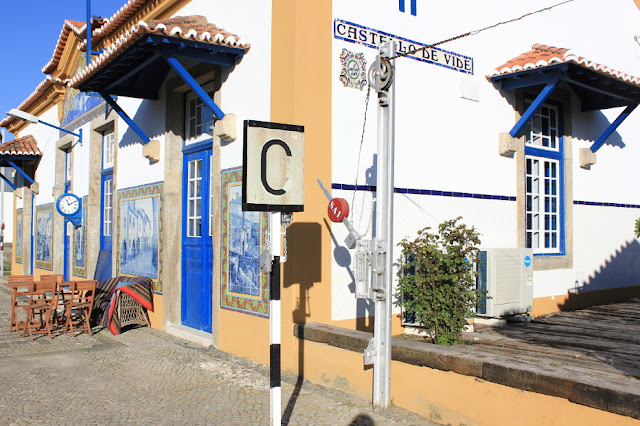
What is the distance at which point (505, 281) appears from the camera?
7906 mm

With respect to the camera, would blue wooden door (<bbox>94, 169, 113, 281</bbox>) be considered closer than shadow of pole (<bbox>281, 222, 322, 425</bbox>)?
No

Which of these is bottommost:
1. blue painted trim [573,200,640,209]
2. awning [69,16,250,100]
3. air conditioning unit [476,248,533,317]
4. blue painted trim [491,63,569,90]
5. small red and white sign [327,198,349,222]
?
air conditioning unit [476,248,533,317]

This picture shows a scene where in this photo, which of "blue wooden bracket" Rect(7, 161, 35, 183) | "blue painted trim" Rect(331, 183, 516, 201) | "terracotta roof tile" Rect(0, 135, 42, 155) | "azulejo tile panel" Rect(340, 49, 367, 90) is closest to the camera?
"blue painted trim" Rect(331, 183, 516, 201)

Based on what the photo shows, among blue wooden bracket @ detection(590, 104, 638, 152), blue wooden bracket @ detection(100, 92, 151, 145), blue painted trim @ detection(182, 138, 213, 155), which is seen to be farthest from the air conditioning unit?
blue wooden bracket @ detection(100, 92, 151, 145)

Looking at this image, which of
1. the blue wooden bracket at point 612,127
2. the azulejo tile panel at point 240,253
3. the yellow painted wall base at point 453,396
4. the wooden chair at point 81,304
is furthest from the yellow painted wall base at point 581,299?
the wooden chair at point 81,304

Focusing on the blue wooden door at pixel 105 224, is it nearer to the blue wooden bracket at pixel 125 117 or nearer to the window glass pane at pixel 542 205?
the blue wooden bracket at pixel 125 117

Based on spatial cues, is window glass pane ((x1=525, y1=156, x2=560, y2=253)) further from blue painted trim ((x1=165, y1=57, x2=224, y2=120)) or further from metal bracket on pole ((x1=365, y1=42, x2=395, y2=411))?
blue painted trim ((x1=165, y1=57, x2=224, y2=120))

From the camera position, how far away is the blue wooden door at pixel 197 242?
349 inches

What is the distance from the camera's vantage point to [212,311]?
27.1 ft

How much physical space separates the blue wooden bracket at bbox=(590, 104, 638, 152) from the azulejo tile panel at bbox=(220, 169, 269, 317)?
6.45m

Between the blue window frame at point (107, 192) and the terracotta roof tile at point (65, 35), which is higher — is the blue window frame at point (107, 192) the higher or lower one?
the lower one

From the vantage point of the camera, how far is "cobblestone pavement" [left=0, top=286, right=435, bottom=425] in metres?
5.28

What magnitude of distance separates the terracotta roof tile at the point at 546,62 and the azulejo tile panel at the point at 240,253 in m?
4.30

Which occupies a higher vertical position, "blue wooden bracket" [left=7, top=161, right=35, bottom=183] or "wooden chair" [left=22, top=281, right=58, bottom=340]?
"blue wooden bracket" [left=7, top=161, right=35, bottom=183]
